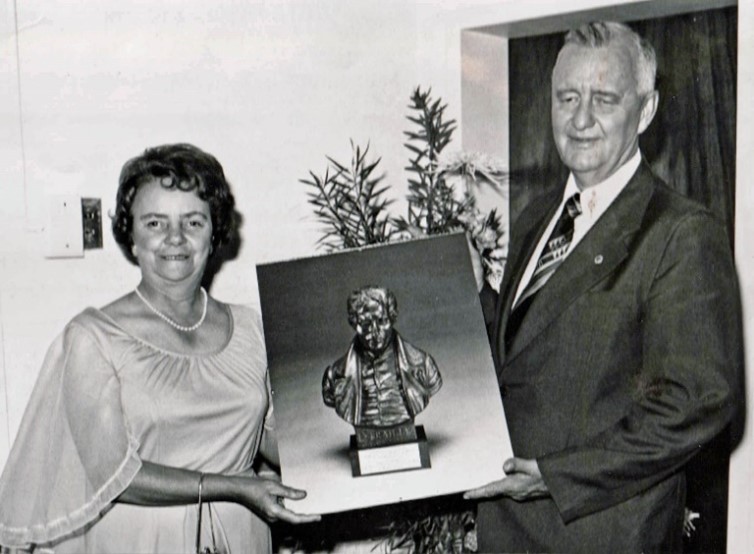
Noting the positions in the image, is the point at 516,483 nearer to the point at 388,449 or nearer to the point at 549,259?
the point at 388,449

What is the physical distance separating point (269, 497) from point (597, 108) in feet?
3.26

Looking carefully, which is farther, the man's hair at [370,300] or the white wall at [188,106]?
the white wall at [188,106]

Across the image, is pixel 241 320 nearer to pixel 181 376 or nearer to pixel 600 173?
pixel 181 376

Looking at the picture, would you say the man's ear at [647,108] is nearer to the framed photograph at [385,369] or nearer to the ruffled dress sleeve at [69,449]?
the framed photograph at [385,369]

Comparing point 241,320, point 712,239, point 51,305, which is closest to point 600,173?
point 712,239

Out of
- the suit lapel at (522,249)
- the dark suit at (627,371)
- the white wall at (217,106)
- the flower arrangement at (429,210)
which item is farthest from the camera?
the flower arrangement at (429,210)

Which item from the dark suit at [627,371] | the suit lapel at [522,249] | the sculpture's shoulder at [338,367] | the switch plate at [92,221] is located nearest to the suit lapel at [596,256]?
the dark suit at [627,371]

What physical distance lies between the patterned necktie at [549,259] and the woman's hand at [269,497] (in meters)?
0.54

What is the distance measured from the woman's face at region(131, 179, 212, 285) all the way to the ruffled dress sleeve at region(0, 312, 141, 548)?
0.58 ft

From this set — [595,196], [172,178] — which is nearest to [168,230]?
[172,178]

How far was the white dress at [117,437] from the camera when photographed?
1.75 meters

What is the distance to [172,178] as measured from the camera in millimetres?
1818

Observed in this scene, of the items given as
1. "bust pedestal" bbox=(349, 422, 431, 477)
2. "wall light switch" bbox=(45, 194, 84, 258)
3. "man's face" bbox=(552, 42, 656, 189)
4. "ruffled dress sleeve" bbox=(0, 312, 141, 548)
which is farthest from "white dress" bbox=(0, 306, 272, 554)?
"man's face" bbox=(552, 42, 656, 189)

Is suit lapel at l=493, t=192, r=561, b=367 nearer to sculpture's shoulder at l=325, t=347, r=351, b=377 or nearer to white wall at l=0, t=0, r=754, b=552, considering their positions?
sculpture's shoulder at l=325, t=347, r=351, b=377
